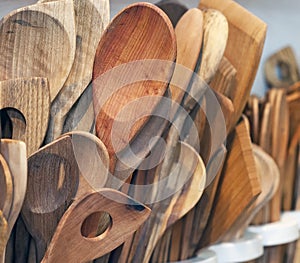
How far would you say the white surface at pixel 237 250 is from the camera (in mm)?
640

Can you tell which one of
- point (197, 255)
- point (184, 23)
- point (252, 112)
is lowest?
point (197, 255)

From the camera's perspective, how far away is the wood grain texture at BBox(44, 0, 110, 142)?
48 centimetres

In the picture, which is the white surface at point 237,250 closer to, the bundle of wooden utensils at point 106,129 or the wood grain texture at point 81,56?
the bundle of wooden utensils at point 106,129

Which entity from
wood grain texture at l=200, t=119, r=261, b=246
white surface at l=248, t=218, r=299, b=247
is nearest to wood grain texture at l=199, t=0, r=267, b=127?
wood grain texture at l=200, t=119, r=261, b=246

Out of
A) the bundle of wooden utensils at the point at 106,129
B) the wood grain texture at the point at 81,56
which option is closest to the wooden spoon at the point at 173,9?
the bundle of wooden utensils at the point at 106,129

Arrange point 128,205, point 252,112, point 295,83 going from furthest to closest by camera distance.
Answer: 1. point 295,83
2. point 252,112
3. point 128,205

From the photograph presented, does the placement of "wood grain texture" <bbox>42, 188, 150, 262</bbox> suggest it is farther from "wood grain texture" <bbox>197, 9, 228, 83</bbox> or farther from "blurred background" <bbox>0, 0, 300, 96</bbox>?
"blurred background" <bbox>0, 0, 300, 96</bbox>

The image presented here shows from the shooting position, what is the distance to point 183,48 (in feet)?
1.77

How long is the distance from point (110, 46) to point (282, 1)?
1.64 feet

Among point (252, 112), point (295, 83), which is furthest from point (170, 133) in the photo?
point (295, 83)

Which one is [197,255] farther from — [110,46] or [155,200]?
[110,46]

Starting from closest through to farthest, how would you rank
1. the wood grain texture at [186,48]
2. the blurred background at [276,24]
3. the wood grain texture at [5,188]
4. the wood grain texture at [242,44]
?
the wood grain texture at [5,188]
the wood grain texture at [186,48]
the wood grain texture at [242,44]
the blurred background at [276,24]

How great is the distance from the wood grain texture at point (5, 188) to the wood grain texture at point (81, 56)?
0.27ft

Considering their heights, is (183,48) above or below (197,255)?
above
